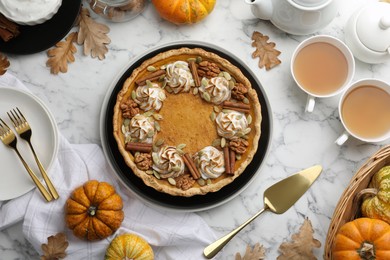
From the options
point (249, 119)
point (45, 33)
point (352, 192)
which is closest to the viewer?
point (352, 192)

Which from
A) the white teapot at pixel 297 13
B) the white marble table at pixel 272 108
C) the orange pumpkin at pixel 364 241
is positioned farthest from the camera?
the white marble table at pixel 272 108

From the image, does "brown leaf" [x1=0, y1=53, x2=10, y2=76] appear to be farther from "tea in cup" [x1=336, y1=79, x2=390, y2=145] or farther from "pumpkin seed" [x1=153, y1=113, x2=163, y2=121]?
"tea in cup" [x1=336, y1=79, x2=390, y2=145]

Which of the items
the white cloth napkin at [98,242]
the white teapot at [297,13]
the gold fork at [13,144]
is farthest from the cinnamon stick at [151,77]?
the gold fork at [13,144]

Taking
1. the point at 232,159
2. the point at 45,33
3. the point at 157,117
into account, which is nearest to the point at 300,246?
the point at 232,159

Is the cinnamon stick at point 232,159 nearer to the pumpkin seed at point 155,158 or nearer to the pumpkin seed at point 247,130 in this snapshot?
the pumpkin seed at point 247,130

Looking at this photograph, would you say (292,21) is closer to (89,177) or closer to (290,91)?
(290,91)

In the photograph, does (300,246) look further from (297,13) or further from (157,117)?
(297,13)
